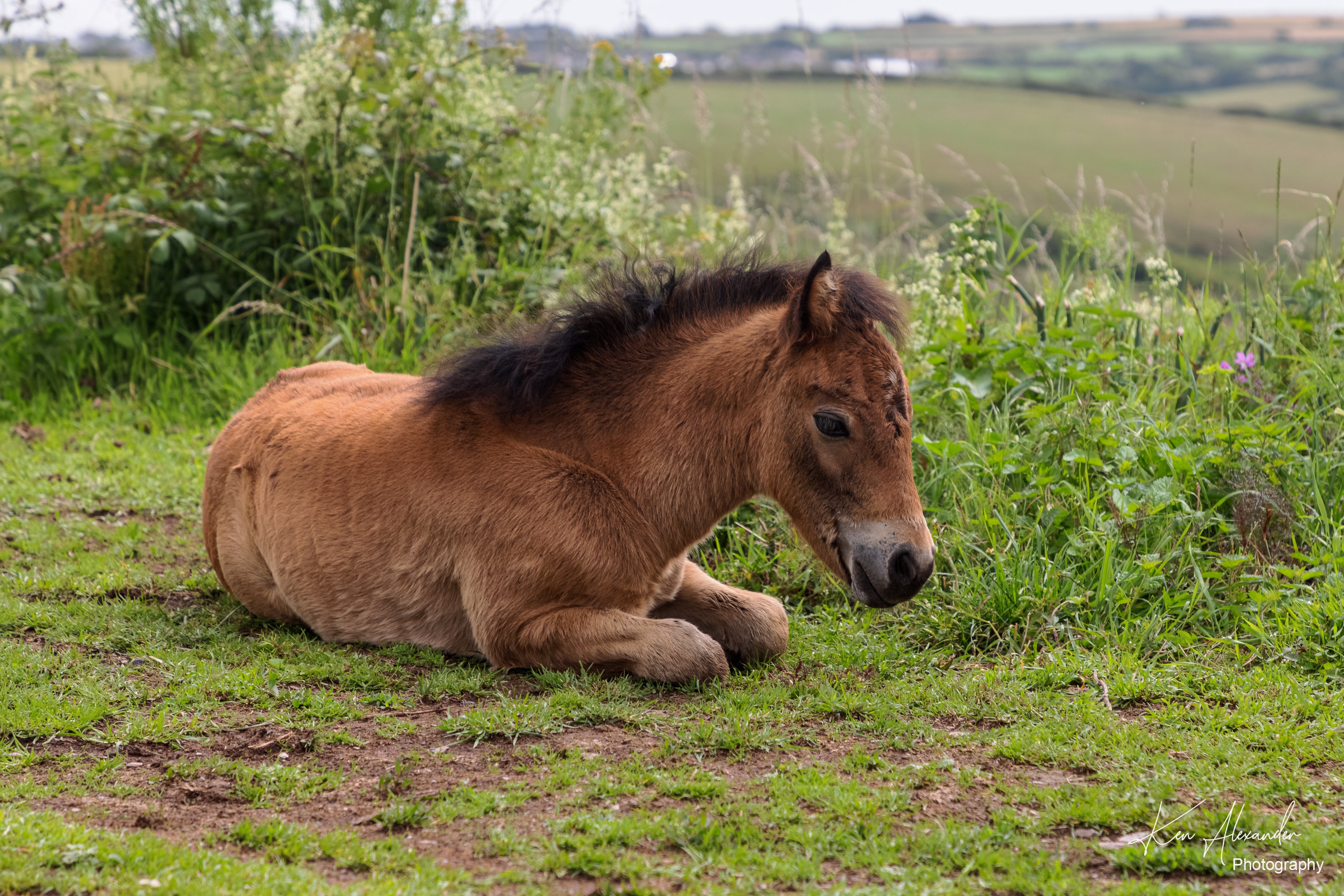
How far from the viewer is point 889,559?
12.8ft

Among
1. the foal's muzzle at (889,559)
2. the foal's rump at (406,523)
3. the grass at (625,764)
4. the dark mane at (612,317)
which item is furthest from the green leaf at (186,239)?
the foal's muzzle at (889,559)

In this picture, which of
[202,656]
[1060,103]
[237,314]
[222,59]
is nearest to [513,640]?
[202,656]

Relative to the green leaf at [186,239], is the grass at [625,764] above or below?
below

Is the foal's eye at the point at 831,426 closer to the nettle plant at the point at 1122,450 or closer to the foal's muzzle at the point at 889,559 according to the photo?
the foal's muzzle at the point at 889,559

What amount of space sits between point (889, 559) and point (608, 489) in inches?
46.7

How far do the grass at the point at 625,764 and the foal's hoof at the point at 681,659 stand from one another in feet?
0.26

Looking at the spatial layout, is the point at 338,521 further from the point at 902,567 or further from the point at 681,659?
the point at 902,567

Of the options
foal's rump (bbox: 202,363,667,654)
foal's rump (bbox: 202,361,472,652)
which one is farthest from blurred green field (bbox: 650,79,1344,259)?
foal's rump (bbox: 202,361,472,652)

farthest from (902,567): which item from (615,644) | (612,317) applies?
(612,317)

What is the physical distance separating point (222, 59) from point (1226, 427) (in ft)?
28.1

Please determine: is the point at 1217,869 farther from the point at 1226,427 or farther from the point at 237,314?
the point at 237,314

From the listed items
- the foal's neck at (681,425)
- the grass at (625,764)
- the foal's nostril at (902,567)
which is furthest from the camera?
the foal's neck at (681,425)

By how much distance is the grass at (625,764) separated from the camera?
2879 mm

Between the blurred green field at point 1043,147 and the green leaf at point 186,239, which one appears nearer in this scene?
the green leaf at point 186,239
